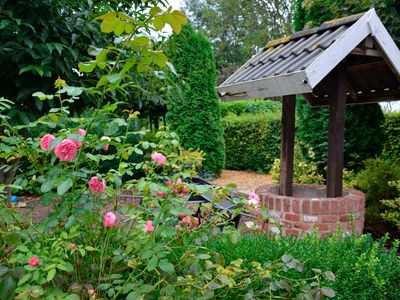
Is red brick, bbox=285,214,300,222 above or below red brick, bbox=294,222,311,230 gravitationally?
above

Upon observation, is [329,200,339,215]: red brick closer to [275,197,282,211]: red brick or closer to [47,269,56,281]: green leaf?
[275,197,282,211]: red brick

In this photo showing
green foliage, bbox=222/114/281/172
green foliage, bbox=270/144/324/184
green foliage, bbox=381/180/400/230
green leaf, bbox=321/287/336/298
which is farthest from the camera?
green foliage, bbox=222/114/281/172

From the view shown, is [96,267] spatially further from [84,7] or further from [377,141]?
[377,141]

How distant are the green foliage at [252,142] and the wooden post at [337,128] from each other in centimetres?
672

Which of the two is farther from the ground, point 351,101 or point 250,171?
point 351,101

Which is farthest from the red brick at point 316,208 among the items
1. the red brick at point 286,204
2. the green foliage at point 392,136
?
the green foliage at point 392,136

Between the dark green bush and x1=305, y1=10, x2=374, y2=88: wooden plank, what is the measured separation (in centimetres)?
122

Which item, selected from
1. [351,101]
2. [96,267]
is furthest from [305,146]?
[96,267]

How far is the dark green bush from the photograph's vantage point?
1.85 m

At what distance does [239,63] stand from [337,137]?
28498mm

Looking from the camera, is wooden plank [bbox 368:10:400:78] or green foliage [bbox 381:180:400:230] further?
green foliage [bbox 381:180:400:230]

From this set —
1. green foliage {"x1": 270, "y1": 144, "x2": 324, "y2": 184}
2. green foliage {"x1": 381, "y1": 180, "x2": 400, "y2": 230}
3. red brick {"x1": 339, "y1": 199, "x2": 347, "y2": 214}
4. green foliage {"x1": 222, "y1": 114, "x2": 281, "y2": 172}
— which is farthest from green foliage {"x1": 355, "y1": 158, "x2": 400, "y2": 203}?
green foliage {"x1": 222, "y1": 114, "x2": 281, "y2": 172}

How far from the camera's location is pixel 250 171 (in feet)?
35.5

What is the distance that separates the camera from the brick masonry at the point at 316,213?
3.29 metres
